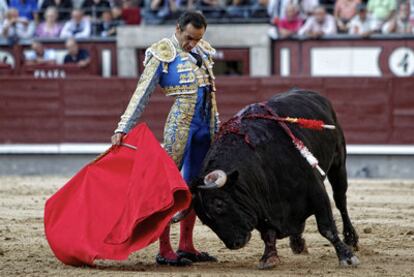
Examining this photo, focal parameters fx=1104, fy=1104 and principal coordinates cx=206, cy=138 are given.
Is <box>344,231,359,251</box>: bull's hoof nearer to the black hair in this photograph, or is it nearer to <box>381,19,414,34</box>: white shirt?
the black hair

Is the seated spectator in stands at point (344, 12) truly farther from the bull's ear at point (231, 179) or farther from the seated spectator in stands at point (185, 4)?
the bull's ear at point (231, 179)

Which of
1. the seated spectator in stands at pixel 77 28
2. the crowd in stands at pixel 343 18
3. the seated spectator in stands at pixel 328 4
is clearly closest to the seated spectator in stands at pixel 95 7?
the seated spectator in stands at pixel 77 28

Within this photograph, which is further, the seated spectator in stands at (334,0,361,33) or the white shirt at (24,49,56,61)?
the white shirt at (24,49,56,61)

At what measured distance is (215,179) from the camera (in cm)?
520

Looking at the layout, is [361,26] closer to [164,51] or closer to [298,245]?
[298,245]

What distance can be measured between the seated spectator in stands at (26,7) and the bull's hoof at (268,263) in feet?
28.2

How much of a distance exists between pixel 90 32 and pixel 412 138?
4.08 m

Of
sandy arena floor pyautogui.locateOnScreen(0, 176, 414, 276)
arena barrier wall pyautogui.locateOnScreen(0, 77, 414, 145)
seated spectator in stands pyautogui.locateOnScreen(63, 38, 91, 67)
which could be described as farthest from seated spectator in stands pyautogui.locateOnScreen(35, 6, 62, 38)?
sandy arena floor pyautogui.locateOnScreen(0, 176, 414, 276)

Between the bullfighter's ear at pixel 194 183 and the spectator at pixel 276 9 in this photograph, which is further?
the spectator at pixel 276 9

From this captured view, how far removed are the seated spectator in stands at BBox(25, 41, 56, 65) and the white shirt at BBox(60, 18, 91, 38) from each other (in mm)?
271

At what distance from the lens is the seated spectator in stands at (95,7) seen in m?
13.1

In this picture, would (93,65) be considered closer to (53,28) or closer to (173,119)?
(53,28)

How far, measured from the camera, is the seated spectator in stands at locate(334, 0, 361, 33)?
472 inches

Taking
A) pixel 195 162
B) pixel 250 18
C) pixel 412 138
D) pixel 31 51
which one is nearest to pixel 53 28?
pixel 31 51
